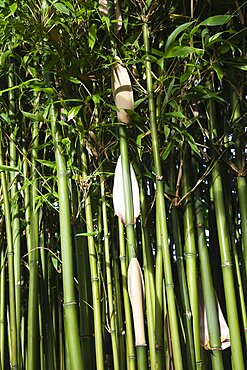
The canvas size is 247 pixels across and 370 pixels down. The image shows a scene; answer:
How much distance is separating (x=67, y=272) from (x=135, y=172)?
1.08 ft

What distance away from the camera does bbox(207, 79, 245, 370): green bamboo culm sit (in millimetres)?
1238

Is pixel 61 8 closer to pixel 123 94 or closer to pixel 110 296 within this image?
pixel 123 94

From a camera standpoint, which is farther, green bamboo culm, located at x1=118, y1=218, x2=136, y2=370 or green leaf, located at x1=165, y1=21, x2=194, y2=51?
green bamboo culm, located at x1=118, y1=218, x2=136, y2=370

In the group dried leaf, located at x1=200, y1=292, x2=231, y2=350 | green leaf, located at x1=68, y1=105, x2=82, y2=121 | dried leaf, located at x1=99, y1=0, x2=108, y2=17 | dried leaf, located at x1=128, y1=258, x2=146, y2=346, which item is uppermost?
dried leaf, located at x1=99, y1=0, x2=108, y2=17

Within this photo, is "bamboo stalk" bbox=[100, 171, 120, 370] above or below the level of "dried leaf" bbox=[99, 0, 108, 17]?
below

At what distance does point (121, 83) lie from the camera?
3.93 ft

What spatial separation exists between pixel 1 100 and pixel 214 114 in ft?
1.96

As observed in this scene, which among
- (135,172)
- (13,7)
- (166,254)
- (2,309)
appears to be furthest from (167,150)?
(2,309)

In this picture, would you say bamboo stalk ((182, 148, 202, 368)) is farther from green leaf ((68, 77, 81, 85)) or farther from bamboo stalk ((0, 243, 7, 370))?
A: bamboo stalk ((0, 243, 7, 370))

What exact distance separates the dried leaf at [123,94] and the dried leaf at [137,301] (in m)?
0.33

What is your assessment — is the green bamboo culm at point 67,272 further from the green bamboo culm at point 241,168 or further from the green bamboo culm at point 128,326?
the green bamboo culm at point 241,168

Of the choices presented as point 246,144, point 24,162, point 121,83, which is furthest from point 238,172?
point 24,162

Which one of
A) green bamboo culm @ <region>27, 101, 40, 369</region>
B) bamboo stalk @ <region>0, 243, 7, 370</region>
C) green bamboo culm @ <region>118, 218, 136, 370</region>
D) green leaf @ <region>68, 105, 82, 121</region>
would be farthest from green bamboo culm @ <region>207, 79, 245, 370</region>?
bamboo stalk @ <region>0, 243, 7, 370</region>

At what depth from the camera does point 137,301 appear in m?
1.11
